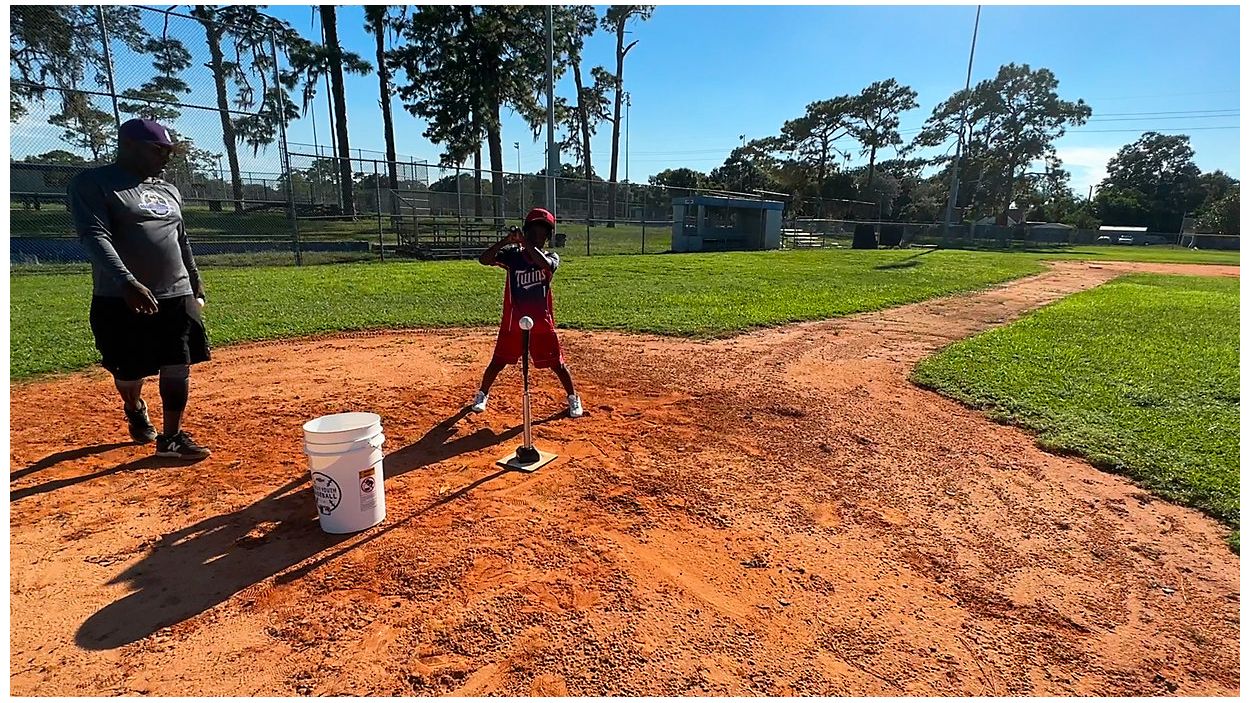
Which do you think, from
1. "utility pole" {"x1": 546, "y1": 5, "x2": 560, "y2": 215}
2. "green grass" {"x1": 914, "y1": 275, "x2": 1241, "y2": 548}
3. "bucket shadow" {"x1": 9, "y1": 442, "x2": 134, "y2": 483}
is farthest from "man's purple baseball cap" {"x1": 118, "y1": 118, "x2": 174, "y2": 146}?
"utility pole" {"x1": 546, "y1": 5, "x2": 560, "y2": 215}

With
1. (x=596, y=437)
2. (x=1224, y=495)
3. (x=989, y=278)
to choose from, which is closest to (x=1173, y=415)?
(x=1224, y=495)

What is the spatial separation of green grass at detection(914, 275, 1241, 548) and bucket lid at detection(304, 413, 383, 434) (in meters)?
4.06

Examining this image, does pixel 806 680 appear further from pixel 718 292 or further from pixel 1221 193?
pixel 1221 193

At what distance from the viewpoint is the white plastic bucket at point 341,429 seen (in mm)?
2723

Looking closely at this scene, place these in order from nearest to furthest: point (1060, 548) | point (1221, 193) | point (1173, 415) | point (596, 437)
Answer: point (1060, 548) < point (596, 437) < point (1173, 415) < point (1221, 193)

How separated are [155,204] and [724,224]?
2642cm

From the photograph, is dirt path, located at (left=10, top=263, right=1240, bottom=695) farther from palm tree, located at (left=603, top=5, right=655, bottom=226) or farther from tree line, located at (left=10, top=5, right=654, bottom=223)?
palm tree, located at (left=603, top=5, right=655, bottom=226)

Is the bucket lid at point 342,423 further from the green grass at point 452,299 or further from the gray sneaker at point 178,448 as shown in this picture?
the green grass at point 452,299

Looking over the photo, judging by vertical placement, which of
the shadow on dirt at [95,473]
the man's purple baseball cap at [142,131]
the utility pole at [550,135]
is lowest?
the shadow on dirt at [95,473]

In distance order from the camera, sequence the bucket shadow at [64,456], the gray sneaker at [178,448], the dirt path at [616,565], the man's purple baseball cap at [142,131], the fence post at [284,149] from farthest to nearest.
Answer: the fence post at [284,149] → the gray sneaker at [178,448] → the bucket shadow at [64,456] → the man's purple baseball cap at [142,131] → the dirt path at [616,565]

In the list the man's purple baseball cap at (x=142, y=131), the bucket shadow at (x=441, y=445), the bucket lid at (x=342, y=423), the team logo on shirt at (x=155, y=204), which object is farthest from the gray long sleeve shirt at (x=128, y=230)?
the bucket shadow at (x=441, y=445)

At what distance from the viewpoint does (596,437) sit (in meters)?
4.21

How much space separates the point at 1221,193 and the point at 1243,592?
273 feet

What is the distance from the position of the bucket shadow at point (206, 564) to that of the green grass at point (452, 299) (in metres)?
3.93
